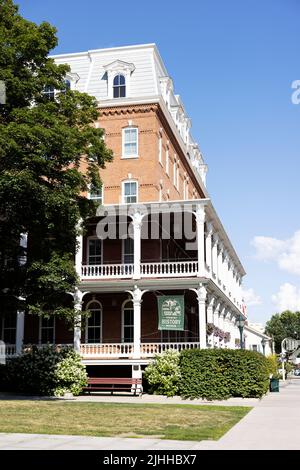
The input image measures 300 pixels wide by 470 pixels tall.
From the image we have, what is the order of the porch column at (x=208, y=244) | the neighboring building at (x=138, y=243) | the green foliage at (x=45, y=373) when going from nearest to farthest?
1. the green foliage at (x=45, y=373)
2. the neighboring building at (x=138, y=243)
3. the porch column at (x=208, y=244)

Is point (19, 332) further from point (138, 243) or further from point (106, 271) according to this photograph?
point (138, 243)

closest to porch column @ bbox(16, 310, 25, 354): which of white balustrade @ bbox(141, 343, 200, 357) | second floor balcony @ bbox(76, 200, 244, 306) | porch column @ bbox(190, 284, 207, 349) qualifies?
second floor balcony @ bbox(76, 200, 244, 306)

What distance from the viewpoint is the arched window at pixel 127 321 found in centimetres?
3161

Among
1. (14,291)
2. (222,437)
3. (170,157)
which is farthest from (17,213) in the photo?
(170,157)

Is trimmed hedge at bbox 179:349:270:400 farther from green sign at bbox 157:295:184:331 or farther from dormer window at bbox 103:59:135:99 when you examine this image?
dormer window at bbox 103:59:135:99

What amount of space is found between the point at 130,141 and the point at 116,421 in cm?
2363

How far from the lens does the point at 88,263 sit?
107 ft

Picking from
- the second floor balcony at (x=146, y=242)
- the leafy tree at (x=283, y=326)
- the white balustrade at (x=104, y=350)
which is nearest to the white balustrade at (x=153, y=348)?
the white balustrade at (x=104, y=350)

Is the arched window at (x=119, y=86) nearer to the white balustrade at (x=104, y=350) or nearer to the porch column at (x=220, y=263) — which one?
the porch column at (x=220, y=263)

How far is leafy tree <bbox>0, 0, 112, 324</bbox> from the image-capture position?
829 inches

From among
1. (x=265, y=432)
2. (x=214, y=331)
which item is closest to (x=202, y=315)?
(x=214, y=331)

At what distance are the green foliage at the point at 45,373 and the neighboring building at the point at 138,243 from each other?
2053 millimetres

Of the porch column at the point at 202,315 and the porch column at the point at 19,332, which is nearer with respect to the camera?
the porch column at the point at 202,315
